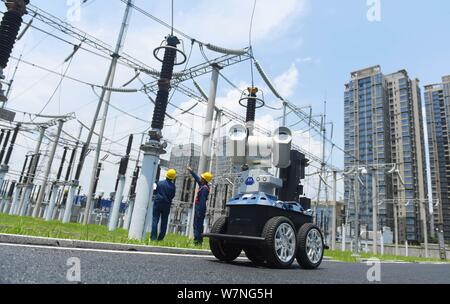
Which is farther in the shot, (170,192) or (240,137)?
(170,192)

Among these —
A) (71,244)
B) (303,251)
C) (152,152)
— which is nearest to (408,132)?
(152,152)

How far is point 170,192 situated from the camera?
283 inches

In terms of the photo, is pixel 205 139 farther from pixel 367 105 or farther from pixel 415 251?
pixel 367 105

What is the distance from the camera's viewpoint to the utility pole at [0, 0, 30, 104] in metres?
5.41

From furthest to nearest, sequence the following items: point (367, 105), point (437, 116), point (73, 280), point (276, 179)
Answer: point (437, 116), point (367, 105), point (276, 179), point (73, 280)

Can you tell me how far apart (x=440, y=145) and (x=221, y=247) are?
6162 centimetres

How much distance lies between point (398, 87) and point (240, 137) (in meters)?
51.7

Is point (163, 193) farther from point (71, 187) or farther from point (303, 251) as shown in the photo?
point (71, 187)

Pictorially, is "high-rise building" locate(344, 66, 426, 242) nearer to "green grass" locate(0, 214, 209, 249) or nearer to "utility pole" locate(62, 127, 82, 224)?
"utility pole" locate(62, 127, 82, 224)

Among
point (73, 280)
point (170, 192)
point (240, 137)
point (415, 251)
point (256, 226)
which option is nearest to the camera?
point (73, 280)

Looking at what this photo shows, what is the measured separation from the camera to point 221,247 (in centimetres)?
511

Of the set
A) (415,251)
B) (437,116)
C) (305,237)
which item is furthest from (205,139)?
(437,116)

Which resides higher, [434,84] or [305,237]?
[434,84]
